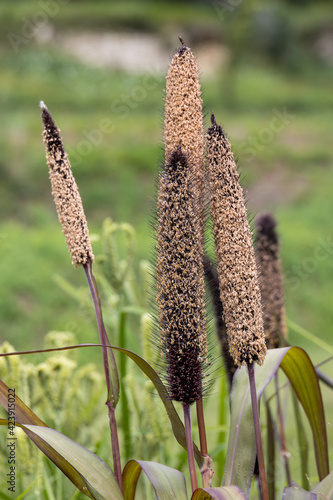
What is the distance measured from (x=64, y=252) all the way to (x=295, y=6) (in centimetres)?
1235

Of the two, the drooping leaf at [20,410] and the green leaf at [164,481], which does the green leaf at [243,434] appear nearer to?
the green leaf at [164,481]

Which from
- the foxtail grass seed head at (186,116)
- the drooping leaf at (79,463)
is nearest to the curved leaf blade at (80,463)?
the drooping leaf at (79,463)

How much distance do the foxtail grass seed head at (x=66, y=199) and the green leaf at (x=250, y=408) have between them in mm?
322

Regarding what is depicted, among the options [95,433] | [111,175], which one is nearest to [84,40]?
[111,175]

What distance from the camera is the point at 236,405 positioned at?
1.02 metres

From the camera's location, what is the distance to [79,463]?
34.6 inches

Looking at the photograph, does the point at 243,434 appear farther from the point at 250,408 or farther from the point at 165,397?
the point at 165,397

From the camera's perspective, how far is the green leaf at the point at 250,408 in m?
0.95

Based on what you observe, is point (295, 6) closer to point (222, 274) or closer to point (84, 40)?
point (84, 40)

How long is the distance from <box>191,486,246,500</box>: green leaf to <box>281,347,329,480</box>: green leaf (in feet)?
0.84

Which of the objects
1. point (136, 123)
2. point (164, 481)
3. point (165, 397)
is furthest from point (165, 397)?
point (136, 123)

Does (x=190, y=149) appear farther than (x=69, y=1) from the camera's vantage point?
No

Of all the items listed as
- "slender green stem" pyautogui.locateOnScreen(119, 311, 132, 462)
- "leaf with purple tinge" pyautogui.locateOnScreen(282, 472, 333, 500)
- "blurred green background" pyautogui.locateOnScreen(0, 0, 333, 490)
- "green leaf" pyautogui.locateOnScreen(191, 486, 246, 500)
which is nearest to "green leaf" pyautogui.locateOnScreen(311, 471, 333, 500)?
"leaf with purple tinge" pyautogui.locateOnScreen(282, 472, 333, 500)

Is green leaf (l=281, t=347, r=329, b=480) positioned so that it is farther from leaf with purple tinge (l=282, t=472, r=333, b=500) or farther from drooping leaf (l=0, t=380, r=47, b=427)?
drooping leaf (l=0, t=380, r=47, b=427)
